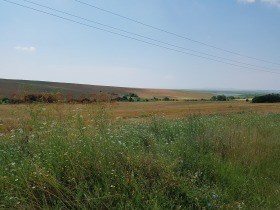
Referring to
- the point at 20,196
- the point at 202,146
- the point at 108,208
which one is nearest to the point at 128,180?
the point at 108,208

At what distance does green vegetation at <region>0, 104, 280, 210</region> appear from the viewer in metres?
4.72

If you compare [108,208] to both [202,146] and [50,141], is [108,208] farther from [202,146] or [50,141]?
[202,146]

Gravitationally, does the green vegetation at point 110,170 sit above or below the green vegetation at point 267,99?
above

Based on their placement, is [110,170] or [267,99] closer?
[110,170]

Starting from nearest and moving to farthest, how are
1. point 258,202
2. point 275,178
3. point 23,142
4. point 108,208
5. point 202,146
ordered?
point 108,208, point 258,202, point 23,142, point 275,178, point 202,146

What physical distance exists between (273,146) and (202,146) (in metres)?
2.66

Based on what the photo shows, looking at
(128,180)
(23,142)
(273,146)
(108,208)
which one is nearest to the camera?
(108,208)

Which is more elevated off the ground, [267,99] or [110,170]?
[110,170]

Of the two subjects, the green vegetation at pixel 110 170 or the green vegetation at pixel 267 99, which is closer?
the green vegetation at pixel 110 170

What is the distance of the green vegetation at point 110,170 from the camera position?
472 centimetres

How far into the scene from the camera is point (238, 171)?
22.0 ft

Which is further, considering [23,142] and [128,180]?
[23,142]

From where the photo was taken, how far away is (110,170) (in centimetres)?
525

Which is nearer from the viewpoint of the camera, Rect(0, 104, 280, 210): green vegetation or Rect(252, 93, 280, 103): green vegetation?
Rect(0, 104, 280, 210): green vegetation
